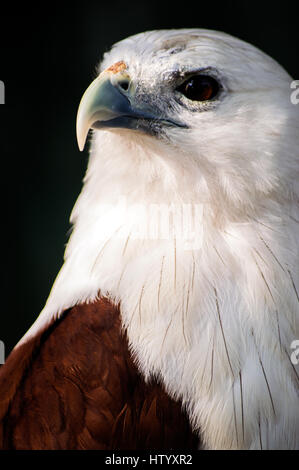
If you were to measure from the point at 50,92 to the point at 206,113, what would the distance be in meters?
1.64

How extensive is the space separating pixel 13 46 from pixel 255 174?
1848 mm

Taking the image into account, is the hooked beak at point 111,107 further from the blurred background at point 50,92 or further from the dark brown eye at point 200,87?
the blurred background at point 50,92

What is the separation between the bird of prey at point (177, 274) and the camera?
1053 mm

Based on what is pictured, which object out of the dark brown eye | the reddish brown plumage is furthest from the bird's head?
the reddish brown plumage

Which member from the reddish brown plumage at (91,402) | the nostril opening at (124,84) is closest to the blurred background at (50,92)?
the nostril opening at (124,84)

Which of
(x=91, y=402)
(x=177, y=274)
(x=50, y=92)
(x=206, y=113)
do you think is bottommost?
(x=91, y=402)

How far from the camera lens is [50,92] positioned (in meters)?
2.67

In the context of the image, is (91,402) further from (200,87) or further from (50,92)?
(50,92)

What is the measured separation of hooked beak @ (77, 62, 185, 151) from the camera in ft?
3.92

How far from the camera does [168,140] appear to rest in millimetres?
1238

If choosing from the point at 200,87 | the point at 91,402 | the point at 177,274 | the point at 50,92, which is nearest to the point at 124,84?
the point at 200,87

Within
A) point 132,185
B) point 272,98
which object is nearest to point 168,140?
point 132,185

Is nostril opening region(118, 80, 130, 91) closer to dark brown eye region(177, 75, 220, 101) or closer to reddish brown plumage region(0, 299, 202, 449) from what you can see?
dark brown eye region(177, 75, 220, 101)

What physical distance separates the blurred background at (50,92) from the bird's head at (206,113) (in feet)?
4.58
